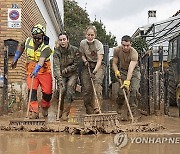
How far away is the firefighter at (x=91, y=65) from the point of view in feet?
28.1

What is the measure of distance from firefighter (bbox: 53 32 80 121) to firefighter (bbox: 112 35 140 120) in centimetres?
84

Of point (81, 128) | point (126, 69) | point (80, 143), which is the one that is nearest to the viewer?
point (80, 143)

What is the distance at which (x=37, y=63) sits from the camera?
27.7 feet

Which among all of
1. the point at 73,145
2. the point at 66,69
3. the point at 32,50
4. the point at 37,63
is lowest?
the point at 73,145

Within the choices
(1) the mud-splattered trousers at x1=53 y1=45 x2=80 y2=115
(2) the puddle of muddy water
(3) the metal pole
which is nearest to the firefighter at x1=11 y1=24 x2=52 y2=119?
(1) the mud-splattered trousers at x1=53 y1=45 x2=80 y2=115

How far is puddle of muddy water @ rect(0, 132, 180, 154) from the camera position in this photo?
5.52 metres

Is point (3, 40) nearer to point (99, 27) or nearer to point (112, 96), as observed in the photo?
point (112, 96)

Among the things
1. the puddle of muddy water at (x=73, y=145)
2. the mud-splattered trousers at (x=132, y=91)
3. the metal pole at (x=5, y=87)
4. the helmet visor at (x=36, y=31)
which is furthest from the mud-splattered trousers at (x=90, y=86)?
the puddle of muddy water at (x=73, y=145)

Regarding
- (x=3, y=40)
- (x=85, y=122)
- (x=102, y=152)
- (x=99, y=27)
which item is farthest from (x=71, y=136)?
(x=99, y=27)

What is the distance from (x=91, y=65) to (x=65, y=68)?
0.54m

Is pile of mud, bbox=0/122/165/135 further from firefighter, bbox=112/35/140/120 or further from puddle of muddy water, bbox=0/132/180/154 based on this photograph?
firefighter, bbox=112/35/140/120

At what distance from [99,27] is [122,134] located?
42330 mm

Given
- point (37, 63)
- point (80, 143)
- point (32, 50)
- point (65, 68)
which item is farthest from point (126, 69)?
point (80, 143)

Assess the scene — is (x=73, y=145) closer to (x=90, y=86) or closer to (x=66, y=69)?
(x=66, y=69)
